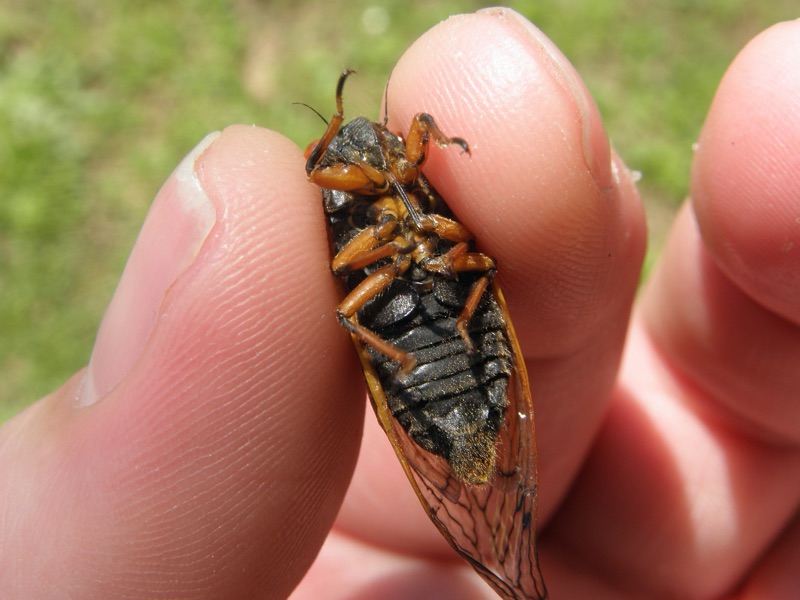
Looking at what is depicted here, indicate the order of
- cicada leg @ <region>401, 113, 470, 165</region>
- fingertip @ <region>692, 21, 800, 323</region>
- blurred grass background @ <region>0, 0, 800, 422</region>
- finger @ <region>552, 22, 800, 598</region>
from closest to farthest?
cicada leg @ <region>401, 113, 470, 165</region>, fingertip @ <region>692, 21, 800, 323</region>, finger @ <region>552, 22, 800, 598</region>, blurred grass background @ <region>0, 0, 800, 422</region>

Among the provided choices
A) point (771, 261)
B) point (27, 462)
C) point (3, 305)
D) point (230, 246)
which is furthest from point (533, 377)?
point (3, 305)

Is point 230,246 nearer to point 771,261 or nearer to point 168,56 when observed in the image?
point 771,261

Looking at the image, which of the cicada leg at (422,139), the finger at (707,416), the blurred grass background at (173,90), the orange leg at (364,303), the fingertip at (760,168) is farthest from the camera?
the blurred grass background at (173,90)

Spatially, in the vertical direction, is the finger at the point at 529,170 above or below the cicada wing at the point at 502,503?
above

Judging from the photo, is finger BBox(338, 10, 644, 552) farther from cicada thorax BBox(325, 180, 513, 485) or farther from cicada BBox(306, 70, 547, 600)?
cicada thorax BBox(325, 180, 513, 485)

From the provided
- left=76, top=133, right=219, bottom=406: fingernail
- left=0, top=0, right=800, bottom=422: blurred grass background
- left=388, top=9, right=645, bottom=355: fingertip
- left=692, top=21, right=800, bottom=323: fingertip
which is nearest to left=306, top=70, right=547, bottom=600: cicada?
left=388, top=9, right=645, bottom=355: fingertip

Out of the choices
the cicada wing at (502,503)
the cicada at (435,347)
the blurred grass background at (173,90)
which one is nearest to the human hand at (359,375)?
the cicada at (435,347)

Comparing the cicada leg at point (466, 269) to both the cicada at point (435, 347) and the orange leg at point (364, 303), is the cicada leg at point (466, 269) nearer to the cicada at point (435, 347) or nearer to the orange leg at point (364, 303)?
the cicada at point (435, 347)

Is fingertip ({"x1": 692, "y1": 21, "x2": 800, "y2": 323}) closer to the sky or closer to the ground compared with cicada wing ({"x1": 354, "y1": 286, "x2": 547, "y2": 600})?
closer to the sky
